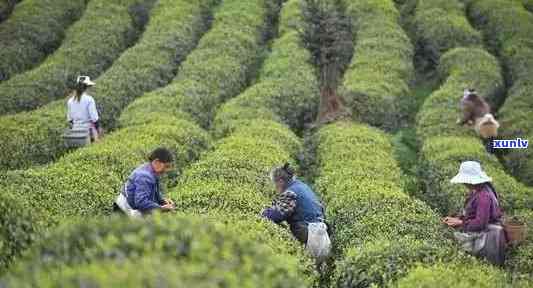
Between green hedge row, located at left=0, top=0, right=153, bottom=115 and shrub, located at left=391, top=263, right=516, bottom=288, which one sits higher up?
green hedge row, located at left=0, top=0, right=153, bottom=115

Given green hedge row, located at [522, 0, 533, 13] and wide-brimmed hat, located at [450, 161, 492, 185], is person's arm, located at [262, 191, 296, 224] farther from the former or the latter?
green hedge row, located at [522, 0, 533, 13]

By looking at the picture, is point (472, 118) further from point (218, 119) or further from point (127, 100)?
point (127, 100)

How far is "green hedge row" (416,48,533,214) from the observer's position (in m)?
13.5

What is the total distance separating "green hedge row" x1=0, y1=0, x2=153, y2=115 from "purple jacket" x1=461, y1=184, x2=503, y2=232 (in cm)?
1359

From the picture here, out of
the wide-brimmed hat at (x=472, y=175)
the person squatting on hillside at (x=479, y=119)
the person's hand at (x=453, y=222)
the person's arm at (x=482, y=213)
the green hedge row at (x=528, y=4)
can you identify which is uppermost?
the green hedge row at (x=528, y=4)

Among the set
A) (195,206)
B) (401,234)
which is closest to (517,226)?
(401,234)

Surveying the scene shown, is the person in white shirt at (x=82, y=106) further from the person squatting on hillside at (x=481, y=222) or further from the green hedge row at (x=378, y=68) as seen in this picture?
the person squatting on hillside at (x=481, y=222)

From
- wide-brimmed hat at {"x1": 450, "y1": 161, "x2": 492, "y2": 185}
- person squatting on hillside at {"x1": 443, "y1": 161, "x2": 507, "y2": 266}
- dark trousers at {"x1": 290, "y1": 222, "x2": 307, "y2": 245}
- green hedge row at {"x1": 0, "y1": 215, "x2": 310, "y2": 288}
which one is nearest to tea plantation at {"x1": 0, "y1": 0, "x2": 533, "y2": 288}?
green hedge row at {"x1": 0, "y1": 215, "x2": 310, "y2": 288}

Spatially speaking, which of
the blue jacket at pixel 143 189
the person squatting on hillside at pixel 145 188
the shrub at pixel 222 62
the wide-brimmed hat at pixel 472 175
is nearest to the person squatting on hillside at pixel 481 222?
the wide-brimmed hat at pixel 472 175

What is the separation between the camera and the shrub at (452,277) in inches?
297

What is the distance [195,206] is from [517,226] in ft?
14.8

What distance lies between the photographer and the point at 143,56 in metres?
24.0

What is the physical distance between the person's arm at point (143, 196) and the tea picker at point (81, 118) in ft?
18.2

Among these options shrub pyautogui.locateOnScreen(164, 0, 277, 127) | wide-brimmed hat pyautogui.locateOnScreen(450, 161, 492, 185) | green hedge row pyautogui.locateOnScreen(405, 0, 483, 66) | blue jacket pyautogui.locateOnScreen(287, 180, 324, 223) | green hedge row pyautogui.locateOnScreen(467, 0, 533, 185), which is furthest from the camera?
green hedge row pyautogui.locateOnScreen(405, 0, 483, 66)
